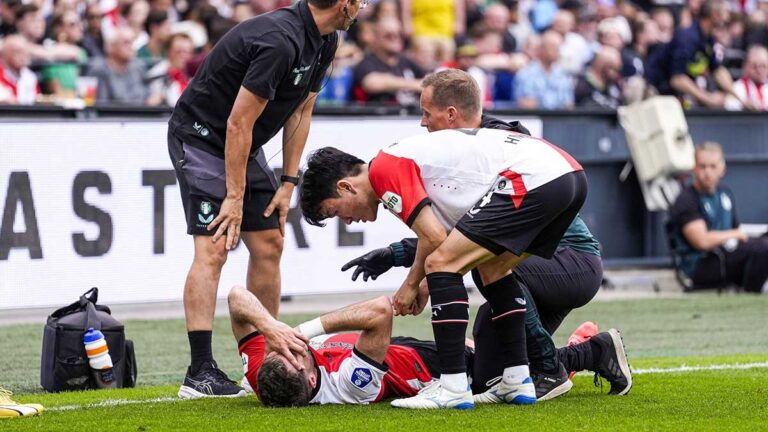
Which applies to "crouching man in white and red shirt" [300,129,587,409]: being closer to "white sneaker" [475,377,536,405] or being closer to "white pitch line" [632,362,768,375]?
"white sneaker" [475,377,536,405]

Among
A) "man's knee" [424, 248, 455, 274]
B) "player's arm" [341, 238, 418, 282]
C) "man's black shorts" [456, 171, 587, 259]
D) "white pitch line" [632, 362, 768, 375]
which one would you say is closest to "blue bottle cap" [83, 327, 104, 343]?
"player's arm" [341, 238, 418, 282]

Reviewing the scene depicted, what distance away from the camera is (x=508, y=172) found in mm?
6168

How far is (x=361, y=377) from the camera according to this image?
643 cm

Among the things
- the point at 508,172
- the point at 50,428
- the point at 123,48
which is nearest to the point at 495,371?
the point at 508,172

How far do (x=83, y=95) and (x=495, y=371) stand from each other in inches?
288

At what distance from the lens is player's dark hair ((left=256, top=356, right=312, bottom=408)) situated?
20.5ft

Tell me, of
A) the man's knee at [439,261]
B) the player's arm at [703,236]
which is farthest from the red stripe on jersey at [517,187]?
the player's arm at [703,236]

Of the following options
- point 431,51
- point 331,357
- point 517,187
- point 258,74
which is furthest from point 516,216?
point 431,51

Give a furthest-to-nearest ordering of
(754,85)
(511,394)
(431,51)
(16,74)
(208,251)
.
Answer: (754,85), (431,51), (16,74), (208,251), (511,394)

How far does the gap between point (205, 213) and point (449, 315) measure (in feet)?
5.15

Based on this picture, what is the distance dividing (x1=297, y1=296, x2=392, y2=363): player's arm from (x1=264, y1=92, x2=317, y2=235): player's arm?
1.09 m

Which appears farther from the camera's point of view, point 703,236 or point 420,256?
point 703,236

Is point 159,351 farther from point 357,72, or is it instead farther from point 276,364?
point 357,72

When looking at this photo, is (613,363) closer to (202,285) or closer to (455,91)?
(455,91)
